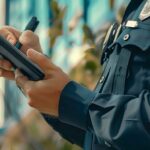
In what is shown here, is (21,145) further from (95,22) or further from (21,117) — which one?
(95,22)

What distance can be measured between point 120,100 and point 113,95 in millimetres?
38

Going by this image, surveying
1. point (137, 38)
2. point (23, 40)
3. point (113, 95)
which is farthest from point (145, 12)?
point (23, 40)

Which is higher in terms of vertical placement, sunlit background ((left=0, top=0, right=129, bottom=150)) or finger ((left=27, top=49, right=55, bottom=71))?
finger ((left=27, top=49, right=55, bottom=71))

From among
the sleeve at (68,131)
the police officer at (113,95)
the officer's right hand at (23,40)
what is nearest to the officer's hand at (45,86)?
the police officer at (113,95)

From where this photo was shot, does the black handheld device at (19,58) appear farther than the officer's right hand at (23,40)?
No

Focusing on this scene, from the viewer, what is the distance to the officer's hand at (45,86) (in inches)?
47.8

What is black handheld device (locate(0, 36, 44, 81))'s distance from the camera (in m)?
1.20

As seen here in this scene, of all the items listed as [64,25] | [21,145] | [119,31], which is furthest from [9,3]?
[119,31]

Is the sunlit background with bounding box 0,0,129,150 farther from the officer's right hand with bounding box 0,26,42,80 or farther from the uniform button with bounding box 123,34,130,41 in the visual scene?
the uniform button with bounding box 123,34,130,41

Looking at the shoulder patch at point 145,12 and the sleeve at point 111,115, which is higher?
the shoulder patch at point 145,12

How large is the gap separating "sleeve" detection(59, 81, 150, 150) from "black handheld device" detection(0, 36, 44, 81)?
0.08 metres

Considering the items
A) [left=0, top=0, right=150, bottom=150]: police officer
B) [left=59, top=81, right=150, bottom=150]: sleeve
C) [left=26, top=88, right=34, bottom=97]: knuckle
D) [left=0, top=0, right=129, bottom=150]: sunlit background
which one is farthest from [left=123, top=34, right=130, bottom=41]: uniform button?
[left=0, top=0, right=129, bottom=150]: sunlit background

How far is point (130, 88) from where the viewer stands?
4.13 ft

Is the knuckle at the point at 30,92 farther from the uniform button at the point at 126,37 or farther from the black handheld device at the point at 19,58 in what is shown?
the uniform button at the point at 126,37
